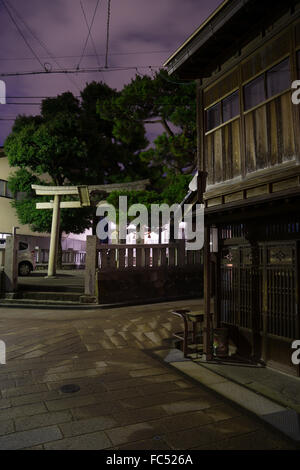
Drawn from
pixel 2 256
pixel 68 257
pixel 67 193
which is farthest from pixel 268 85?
pixel 68 257

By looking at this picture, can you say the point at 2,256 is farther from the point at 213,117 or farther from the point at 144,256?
the point at 213,117

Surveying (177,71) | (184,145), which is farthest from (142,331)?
(184,145)

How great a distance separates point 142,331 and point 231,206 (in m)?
4.74

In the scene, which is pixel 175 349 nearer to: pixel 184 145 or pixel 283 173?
pixel 283 173

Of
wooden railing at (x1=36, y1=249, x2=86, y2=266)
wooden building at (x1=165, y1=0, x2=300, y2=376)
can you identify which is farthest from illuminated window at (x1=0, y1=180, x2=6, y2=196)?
wooden building at (x1=165, y1=0, x2=300, y2=376)

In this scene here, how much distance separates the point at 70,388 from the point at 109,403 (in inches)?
A: 34.5

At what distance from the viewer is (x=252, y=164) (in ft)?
22.2

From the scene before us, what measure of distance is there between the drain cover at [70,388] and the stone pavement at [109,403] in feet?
0.28

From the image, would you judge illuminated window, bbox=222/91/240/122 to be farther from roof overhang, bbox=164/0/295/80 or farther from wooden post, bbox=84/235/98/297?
wooden post, bbox=84/235/98/297

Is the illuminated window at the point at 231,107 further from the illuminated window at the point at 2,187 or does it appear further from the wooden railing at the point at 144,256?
the illuminated window at the point at 2,187

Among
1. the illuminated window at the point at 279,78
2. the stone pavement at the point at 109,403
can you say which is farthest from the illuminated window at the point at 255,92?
the stone pavement at the point at 109,403

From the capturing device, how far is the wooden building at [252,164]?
605 centimetres

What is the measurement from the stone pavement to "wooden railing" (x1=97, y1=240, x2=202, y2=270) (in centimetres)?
509

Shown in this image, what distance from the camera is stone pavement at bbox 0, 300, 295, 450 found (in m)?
3.72
